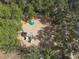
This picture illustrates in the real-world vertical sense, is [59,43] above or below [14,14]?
below

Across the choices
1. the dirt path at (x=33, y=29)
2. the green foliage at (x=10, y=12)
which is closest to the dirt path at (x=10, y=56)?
the dirt path at (x=33, y=29)

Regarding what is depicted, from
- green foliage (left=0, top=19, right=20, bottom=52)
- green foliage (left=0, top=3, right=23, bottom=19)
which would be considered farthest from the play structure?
green foliage (left=0, top=3, right=23, bottom=19)

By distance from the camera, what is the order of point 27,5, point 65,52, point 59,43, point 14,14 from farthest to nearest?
1. point 27,5
2. point 14,14
3. point 59,43
4. point 65,52

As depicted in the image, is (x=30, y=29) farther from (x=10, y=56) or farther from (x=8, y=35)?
(x=10, y=56)

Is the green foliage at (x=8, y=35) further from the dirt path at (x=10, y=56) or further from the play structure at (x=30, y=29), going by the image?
the play structure at (x=30, y=29)

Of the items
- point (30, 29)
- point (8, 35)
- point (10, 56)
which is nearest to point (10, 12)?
point (8, 35)

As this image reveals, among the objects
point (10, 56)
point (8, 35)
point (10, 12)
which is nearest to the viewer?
point (10, 56)

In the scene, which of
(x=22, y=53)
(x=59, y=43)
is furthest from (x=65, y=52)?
(x=22, y=53)

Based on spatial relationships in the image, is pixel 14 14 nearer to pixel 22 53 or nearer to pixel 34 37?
pixel 34 37
